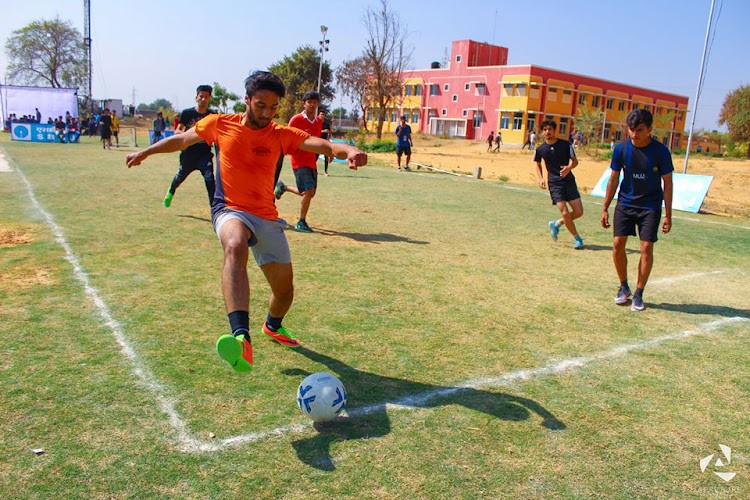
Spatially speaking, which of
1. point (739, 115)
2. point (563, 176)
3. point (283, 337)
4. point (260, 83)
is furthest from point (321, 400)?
point (739, 115)

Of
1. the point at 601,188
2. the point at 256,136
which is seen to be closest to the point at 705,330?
the point at 256,136

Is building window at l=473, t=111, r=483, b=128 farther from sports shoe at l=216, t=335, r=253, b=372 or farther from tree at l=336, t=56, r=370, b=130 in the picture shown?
sports shoe at l=216, t=335, r=253, b=372

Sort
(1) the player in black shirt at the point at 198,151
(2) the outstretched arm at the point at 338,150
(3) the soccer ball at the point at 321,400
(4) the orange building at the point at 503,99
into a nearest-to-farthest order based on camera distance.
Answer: (3) the soccer ball at the point at 321,400, (2) the outstretched arm at the point at 338,150, (1) the player in black shirt at the point at 198,151, (4) the orange building at the point at 503,99

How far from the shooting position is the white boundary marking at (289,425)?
335 cm

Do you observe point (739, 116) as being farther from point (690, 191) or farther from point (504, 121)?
point (690, 191)

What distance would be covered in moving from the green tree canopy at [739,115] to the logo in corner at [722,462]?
2271 inches

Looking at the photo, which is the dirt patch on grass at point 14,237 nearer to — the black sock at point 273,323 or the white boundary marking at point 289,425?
the white boundary marking at point 289,425

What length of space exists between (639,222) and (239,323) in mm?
4850

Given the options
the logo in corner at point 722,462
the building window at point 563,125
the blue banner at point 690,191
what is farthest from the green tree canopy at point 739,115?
the logo in corner at point 722,462

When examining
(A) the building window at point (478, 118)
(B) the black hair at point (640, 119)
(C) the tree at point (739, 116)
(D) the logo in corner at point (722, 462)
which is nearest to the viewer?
(D) the logo in corner at point (722, 462)

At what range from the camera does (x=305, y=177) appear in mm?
9672

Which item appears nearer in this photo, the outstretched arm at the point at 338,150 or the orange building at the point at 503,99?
the outstretched arm at the point at 338,150

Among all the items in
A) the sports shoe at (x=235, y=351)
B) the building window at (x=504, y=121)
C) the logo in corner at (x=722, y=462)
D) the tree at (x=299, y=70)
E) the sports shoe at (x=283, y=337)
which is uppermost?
the tree at (x=299, y=70)

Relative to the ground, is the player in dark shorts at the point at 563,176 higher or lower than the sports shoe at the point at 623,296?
higher
